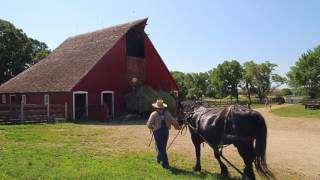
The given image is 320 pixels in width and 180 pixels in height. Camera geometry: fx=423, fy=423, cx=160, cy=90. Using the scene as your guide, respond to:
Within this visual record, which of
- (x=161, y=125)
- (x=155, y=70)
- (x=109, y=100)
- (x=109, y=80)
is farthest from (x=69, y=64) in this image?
(x=161, y=125)

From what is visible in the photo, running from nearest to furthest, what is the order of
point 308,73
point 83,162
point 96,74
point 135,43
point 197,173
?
point 197,173
point 83,162
point 96,74
point 135,43
point 308,73

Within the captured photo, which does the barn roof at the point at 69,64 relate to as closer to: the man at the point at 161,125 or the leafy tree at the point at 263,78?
the man at the point at 161,125

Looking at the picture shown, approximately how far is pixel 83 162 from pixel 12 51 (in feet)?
154

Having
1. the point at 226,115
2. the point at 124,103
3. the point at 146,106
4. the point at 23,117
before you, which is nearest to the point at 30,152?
the point at 226,115

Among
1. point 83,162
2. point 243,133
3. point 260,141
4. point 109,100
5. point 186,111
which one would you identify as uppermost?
point 109,100

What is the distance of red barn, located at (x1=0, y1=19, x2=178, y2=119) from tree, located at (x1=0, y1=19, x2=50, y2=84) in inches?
581

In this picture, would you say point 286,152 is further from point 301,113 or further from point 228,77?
point 228,77

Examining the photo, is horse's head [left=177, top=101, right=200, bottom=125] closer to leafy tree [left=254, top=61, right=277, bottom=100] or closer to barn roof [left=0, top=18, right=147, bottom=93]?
barn roof [left=0, top=18, right=147, bottom=93]

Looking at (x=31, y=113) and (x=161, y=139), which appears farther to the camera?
(x=31, y=113)

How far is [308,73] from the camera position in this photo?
260 ft

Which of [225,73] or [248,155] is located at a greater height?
[225,73]

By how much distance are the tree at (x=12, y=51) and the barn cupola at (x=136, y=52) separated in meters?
23.1

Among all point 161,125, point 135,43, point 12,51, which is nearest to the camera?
point 161,125

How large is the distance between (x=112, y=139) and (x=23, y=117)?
1166 centimetres
